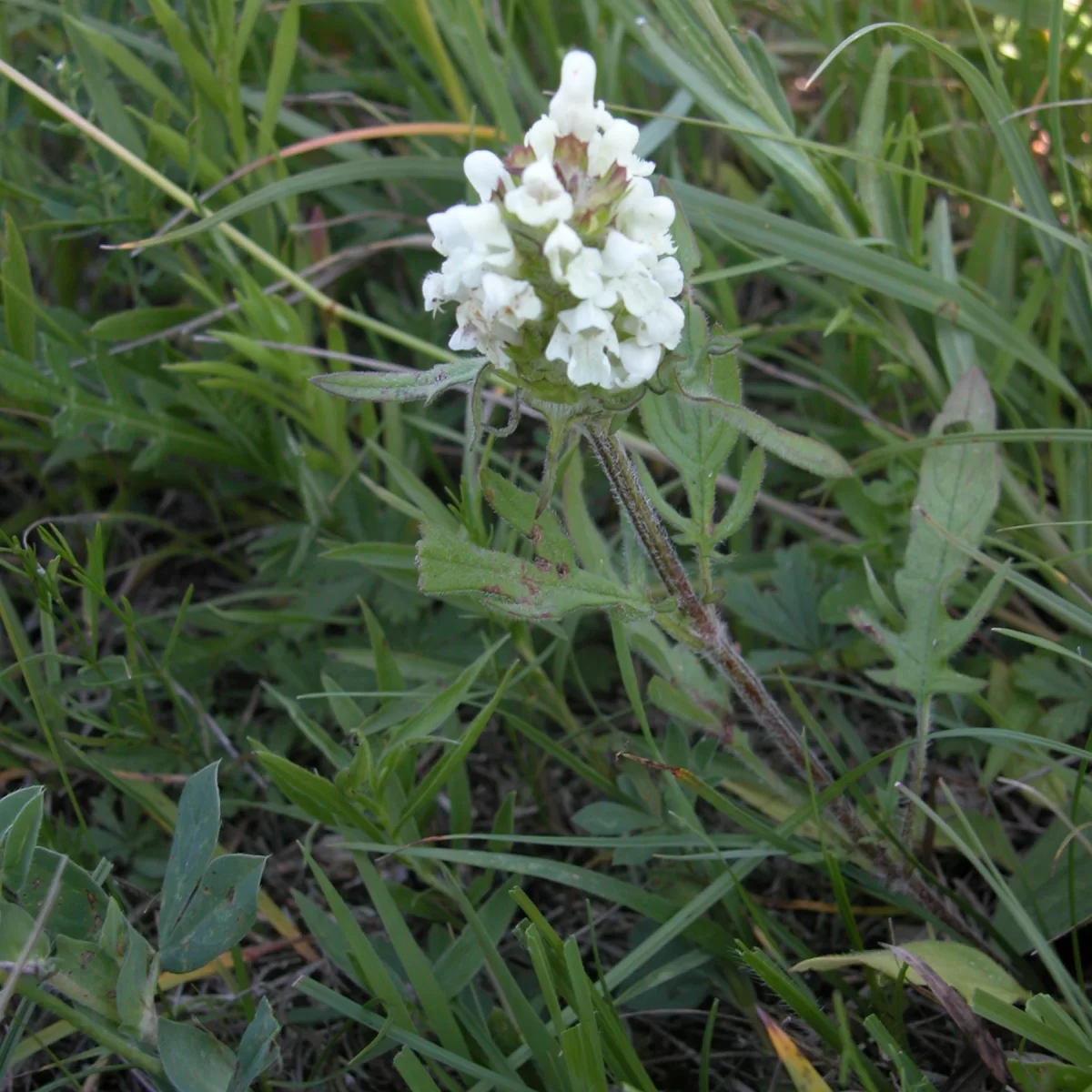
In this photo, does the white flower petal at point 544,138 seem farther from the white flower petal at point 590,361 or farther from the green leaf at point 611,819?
the green leaf at point 611,819

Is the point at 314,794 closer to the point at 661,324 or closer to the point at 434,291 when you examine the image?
the point at 434,291

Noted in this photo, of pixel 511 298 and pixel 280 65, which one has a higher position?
pixel 280 65

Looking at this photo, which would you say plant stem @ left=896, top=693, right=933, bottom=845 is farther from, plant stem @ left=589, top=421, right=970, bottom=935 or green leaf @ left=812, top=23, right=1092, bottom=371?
green leaf @ left=812, top=23, right=1092, bottom=371

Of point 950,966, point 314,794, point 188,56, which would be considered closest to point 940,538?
point 950,966

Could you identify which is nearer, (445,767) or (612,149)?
(612,149)

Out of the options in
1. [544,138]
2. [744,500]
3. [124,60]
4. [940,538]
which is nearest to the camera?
[544,138]

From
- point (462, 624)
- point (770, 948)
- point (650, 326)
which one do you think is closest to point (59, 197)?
point (462, 624)

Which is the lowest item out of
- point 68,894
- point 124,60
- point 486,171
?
point 68,894
